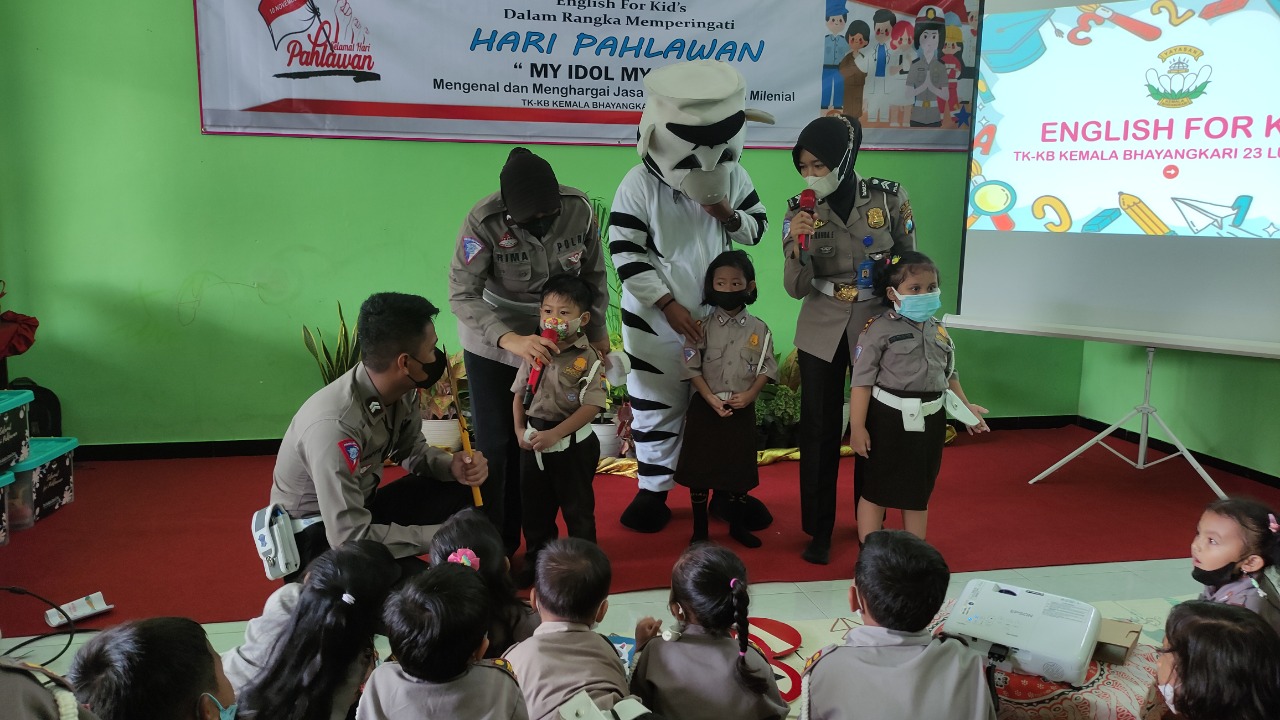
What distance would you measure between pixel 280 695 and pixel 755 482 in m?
2.00

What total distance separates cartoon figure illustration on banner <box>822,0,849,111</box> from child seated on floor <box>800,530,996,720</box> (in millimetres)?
3527

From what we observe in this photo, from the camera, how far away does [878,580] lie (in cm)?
174

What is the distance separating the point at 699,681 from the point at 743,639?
4.5 inches

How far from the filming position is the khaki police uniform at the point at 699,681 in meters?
1.73

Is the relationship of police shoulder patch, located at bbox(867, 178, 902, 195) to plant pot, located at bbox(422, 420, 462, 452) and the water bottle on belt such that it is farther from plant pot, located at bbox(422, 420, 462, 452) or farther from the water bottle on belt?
plant pot, located at bbox(422, 420, 462, 452)

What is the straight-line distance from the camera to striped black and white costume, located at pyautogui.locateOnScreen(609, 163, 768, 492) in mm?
3287

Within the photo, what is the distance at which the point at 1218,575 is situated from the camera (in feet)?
7.27

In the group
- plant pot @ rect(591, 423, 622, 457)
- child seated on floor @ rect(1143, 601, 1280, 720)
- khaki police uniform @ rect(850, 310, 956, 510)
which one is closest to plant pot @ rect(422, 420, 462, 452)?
plant pot @ rect(591, 423, 622, 457)

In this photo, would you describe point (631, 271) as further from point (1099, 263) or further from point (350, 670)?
point (1099, 263)

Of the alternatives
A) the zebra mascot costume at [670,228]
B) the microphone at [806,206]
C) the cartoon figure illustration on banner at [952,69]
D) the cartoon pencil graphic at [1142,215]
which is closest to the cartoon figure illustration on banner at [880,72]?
the cartoon figure illustration on banner at [952,69]

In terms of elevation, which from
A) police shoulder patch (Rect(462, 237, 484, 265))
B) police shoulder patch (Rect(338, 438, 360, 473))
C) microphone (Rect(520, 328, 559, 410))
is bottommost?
police shoulder patch (Rect(338, 438, 360, 473))

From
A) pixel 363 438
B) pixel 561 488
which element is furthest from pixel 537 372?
pixel 363 438

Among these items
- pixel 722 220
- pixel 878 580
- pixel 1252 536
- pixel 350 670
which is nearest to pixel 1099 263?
pixel 722 220

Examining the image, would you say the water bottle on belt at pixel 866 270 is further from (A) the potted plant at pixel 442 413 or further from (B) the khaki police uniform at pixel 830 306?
(A) the potted plant at pixel 442 413
